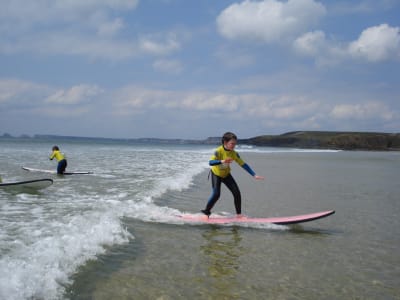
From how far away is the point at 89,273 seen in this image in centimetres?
461

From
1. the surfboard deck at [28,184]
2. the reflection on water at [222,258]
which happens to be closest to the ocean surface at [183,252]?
the reflection on water at [222,258]

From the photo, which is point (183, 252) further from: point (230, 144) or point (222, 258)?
point (230, 144)

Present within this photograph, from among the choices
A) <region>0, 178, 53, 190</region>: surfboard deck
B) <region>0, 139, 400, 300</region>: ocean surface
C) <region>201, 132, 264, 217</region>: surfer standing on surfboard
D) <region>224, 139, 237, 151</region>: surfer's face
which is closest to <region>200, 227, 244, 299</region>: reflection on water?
<region>0, 139, 400, 300</region>: ocean surface

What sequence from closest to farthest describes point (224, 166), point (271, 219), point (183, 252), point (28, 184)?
point (183, 252) < point (271, 219) < point (224, 166) < point (28, 184)

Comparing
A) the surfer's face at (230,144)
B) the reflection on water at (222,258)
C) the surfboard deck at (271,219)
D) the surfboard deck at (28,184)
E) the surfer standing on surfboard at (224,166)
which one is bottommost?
the reflection on water at (222,258)

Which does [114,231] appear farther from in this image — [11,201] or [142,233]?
[11,201]

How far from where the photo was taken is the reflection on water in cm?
429

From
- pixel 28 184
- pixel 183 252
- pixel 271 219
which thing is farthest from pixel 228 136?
pixel 28 184

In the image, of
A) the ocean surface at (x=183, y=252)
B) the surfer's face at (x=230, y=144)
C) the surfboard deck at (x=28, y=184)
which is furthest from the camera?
the surfboard deck at (x=28, y=184)

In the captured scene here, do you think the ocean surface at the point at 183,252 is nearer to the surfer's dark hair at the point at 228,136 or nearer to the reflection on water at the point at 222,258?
the reflection on water at the point at 222,258

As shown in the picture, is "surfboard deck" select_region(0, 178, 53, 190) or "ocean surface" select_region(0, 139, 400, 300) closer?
"ocean surface" select_region(0, 139, 400, 300)

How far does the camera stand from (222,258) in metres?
5.37

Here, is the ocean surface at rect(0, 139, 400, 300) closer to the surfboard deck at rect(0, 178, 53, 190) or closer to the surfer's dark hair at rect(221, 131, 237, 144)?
the surfboard deck at rect(0, 178, 53, 190)

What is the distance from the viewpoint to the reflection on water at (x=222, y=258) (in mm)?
4286
